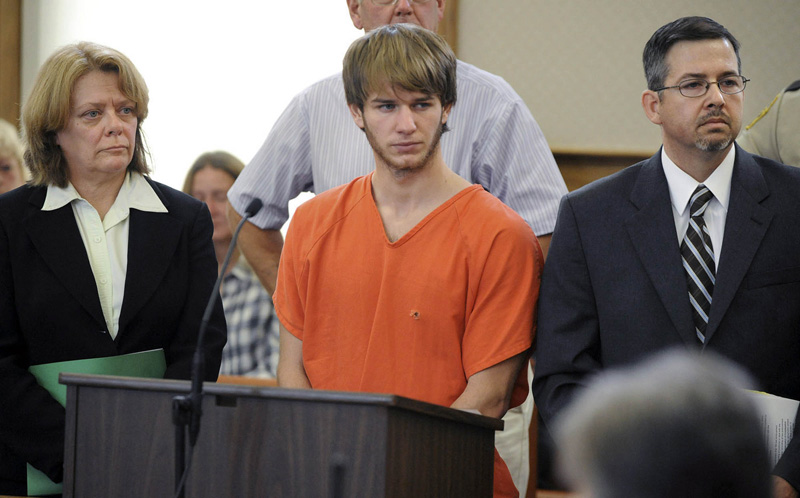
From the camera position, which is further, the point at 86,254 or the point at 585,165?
the point at 585,165

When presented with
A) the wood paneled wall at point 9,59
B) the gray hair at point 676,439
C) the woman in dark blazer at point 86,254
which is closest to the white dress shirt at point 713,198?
the woman in dark blazer at point 86,254

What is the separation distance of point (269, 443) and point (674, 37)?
49.3 inches

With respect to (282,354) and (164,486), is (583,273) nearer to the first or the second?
(282,354)

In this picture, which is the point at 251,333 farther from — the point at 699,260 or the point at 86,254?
the point at 699,260

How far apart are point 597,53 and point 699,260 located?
2.29 meters

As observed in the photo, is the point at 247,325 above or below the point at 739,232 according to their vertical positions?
below

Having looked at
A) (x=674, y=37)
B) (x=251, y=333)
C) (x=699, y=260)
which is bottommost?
(x=251, y=333)

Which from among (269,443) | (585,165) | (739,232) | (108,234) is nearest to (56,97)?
(108,234)

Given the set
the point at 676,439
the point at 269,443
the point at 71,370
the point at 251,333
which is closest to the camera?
the point at 676,439

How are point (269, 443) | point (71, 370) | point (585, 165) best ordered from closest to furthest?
point (269, 443), point (71, 370), point (585, 165)

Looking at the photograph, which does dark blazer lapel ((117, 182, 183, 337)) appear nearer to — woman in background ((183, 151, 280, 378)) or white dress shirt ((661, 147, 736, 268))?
white dress shirt ((661, 147, 736, 268))

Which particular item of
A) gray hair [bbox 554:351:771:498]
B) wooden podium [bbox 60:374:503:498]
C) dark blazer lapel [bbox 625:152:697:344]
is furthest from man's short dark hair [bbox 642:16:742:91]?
gray hair [bbox 554:351:771:498]

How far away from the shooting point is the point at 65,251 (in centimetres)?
212

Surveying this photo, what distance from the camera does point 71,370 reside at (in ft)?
6.54
